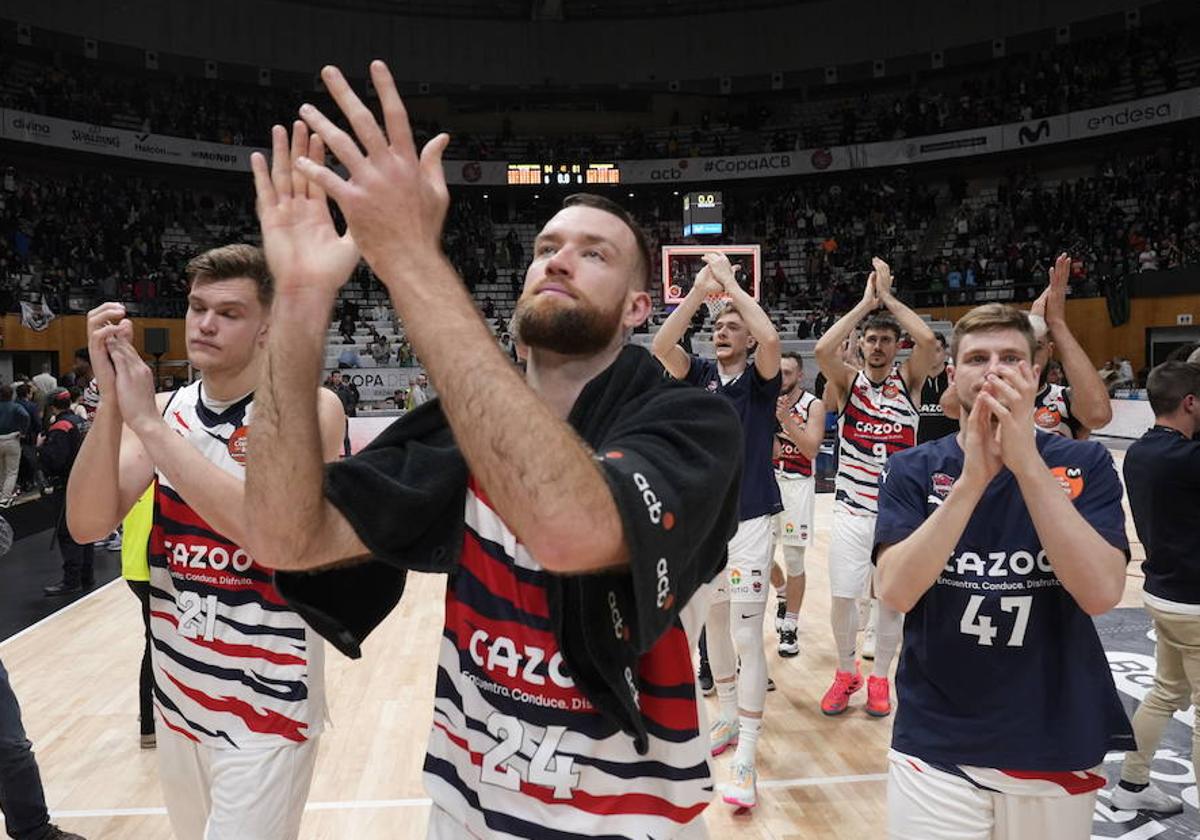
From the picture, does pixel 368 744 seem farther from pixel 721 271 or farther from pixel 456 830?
pixel 456 830

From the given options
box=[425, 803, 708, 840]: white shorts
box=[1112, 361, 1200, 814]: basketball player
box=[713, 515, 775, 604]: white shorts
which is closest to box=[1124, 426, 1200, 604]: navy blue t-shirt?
box=[1112, 361, 1200, 814]: basketball player

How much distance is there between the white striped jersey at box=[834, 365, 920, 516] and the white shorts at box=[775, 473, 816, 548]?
0.88 metres

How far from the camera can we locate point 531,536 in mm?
1102

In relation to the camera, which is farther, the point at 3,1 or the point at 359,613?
the point at 3,1

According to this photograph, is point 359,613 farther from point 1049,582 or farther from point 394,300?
point 1049,582

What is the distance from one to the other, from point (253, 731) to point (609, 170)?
2710 cm

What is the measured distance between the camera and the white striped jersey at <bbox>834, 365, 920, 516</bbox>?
5652 millimetres

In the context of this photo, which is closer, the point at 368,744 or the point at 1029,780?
the point at 1029,780

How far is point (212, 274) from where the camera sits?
2607mm

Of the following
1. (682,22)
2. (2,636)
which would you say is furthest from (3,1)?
(2,636)

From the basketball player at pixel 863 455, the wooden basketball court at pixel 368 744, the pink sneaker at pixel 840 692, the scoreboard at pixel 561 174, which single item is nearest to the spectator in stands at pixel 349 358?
the scoreboard at pixel 561 174

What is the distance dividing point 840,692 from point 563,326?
457 centimetres

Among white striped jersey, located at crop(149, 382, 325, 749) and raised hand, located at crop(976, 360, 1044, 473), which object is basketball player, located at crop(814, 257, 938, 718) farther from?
white striped jersey, located at crop(149, 382, 325, 749)

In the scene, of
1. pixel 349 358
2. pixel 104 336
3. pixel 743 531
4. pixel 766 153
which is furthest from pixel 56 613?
pixel 766 153
